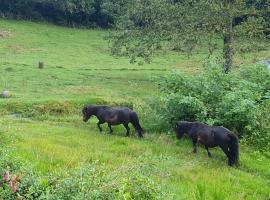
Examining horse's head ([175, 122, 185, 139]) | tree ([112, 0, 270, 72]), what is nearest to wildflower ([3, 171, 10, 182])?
horse's head ([175, 122, 185, 139])

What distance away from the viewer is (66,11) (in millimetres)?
58156

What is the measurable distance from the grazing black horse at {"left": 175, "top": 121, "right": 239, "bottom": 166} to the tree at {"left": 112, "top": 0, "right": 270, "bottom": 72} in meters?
10.8

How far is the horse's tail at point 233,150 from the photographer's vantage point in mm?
12711

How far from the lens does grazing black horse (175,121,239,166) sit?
12781mm

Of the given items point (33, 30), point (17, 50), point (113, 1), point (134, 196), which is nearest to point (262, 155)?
point (134, 196)

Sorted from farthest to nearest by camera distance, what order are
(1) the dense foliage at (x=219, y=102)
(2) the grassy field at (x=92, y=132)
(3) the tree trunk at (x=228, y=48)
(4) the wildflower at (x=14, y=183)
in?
(3) the tree trunk at (x=228, y=48) → (1) the dense foliage at (x=219, y=102) → (2) the grassy field at (x=92, y=132) → (4) the wildflower at (x=14, y=183)

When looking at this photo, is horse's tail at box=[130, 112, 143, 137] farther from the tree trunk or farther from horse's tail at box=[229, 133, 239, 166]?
the tree trunk

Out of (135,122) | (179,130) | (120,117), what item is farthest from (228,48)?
(179,130)

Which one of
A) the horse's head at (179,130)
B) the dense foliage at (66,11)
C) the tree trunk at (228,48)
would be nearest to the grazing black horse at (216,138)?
the horse's head at (179,130)

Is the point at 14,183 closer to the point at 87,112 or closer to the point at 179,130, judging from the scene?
the point at 179,130

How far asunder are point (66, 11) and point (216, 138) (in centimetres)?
4777

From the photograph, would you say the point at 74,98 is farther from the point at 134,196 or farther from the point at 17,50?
the point at 17,50

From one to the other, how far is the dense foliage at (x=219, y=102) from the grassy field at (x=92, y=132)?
0.82m

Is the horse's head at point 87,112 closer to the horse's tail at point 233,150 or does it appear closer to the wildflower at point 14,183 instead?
the horse's tail at point 233,150
